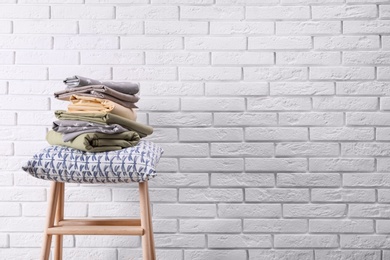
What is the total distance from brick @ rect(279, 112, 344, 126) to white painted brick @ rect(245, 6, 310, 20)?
427 mm

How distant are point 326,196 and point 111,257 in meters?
0.99

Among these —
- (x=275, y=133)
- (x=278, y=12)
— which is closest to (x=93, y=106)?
(x=275, y=133)

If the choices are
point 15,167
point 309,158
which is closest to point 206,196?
point 309,158

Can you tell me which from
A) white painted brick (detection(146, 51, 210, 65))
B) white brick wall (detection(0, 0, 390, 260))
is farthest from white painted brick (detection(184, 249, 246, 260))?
white painted brick (detection(146, 51, 210, 65))

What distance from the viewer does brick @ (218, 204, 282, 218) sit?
7.80ft

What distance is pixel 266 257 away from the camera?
2.38 metres

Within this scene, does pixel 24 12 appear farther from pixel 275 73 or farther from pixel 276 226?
pixel 276 226

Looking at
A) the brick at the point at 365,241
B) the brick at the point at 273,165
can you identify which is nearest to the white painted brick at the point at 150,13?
the brick at the point at 273,165

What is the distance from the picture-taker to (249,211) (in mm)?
2381

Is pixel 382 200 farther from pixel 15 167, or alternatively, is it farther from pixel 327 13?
pixel 15 167

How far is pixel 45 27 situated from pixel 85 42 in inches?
7.5

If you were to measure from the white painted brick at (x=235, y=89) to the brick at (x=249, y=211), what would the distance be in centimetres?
49

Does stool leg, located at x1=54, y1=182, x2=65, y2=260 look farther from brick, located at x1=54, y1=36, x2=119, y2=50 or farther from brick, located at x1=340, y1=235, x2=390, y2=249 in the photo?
brick, located at x1=340, y1=235, x2=390, y2=249

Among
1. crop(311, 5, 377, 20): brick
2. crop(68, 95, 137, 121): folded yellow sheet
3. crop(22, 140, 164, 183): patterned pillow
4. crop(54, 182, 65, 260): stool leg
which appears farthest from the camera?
crop(311, 5, 377, 20): brick
